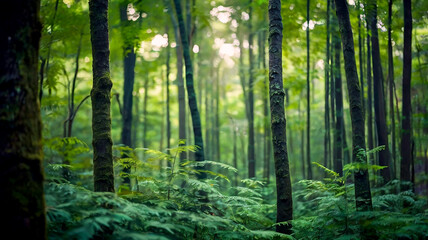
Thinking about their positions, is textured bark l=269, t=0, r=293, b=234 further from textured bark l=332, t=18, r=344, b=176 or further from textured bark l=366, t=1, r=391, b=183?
textured bark l=332, t=18, r=344, b=176

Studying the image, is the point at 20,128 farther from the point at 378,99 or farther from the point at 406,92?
the point at 378,99

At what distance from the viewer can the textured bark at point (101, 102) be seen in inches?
172

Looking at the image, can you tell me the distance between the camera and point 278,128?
5.64 meters

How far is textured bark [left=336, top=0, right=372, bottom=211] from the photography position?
5.54 metres

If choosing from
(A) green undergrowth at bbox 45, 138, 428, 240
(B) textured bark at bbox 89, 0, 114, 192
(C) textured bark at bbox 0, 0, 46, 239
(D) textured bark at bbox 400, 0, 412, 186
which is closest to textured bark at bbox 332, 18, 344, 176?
(D) textured bark at bbox 400, 0, 412, 186

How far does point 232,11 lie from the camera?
12172 mm

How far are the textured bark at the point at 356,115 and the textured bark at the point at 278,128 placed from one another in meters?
1.26

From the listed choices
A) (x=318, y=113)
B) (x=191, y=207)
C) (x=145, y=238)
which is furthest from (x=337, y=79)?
(x=318, y=113)

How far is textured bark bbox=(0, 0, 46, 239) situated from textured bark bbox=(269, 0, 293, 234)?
403 centimetres

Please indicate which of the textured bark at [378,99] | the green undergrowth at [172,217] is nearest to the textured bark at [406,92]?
the textured bark at [378,99]

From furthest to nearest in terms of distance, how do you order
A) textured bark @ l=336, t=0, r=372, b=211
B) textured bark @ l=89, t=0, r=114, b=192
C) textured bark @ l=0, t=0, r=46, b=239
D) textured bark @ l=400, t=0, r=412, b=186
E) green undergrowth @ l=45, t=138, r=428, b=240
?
textured bark @ l=400, t=0, r=412, b=186 → textured bark @ l=336, t=0, r=372, b=211 → textured bark @ l=89, t=0, r=114, b=192 → green undergrowth @ l=45, t=138, r=428, b=240 → textured bark @ l=0, t=0, r=46, b=239

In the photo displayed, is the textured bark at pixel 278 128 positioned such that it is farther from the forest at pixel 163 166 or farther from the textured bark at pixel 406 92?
the textured bark at pixel 406 92

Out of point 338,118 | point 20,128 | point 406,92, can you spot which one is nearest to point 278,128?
point 20,128

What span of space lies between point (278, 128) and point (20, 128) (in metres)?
4.20
